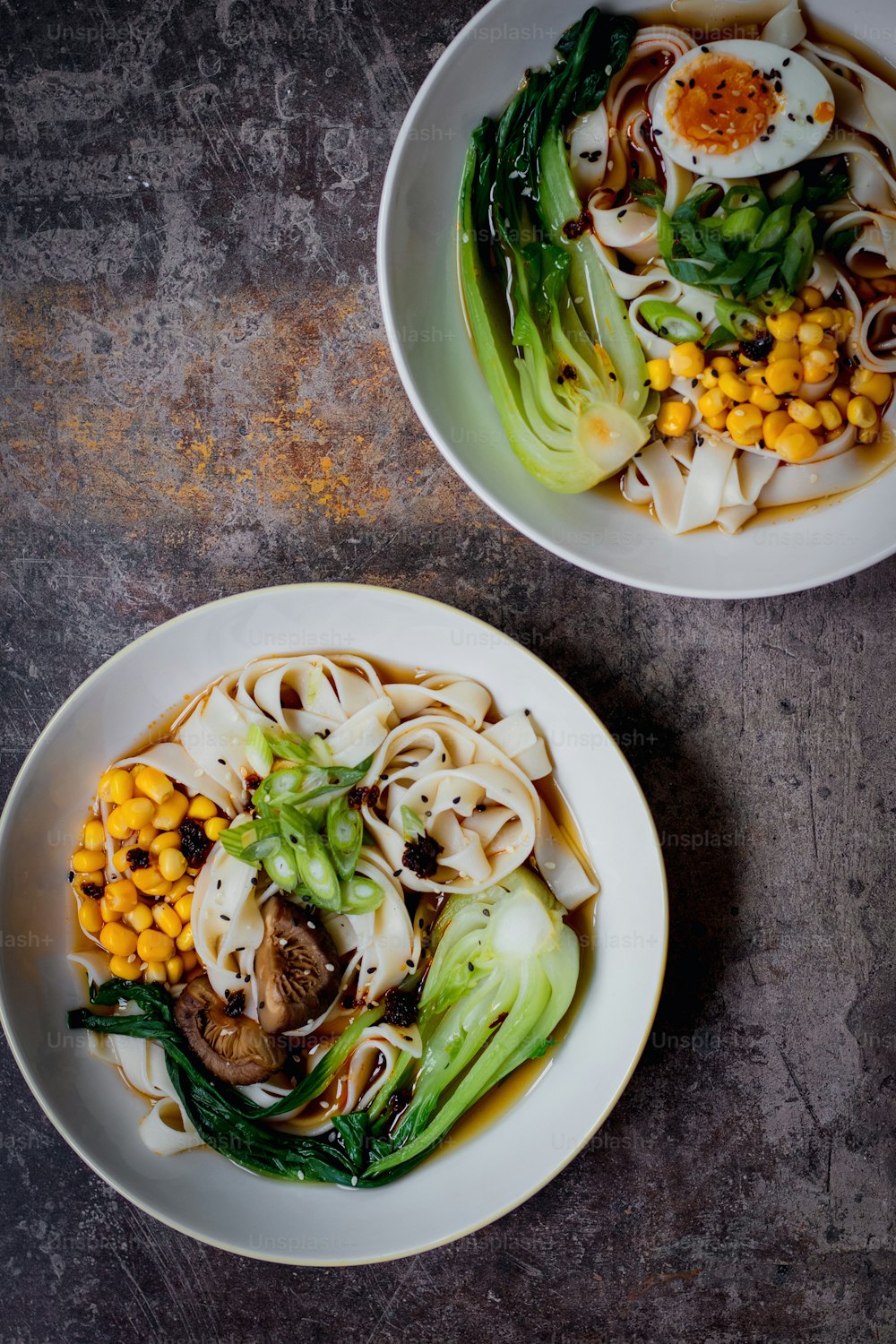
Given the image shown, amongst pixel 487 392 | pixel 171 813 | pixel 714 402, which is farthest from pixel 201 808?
pixel 714 402

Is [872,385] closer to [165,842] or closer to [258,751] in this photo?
[258,751]

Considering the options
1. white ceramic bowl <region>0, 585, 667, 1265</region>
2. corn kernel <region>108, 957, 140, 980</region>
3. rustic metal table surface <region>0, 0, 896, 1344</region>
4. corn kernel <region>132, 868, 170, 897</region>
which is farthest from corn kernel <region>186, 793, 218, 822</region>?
rustic metal table surface <region>0, 0, 896, 1344</region>

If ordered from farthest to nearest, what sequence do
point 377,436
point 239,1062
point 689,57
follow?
point 377,436, point 239,1062, point 689,57

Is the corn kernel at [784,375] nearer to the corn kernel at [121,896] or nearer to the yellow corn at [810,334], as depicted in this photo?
the yellow corn at [810,334]

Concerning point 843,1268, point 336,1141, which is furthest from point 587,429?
point 843,1268

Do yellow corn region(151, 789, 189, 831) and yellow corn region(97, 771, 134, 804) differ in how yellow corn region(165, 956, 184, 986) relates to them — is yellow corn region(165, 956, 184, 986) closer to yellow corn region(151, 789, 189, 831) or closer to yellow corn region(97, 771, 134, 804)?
yellow corn region(151, 789, 189, 831)

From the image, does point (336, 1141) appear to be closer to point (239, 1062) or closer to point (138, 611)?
point (239, 1062)
